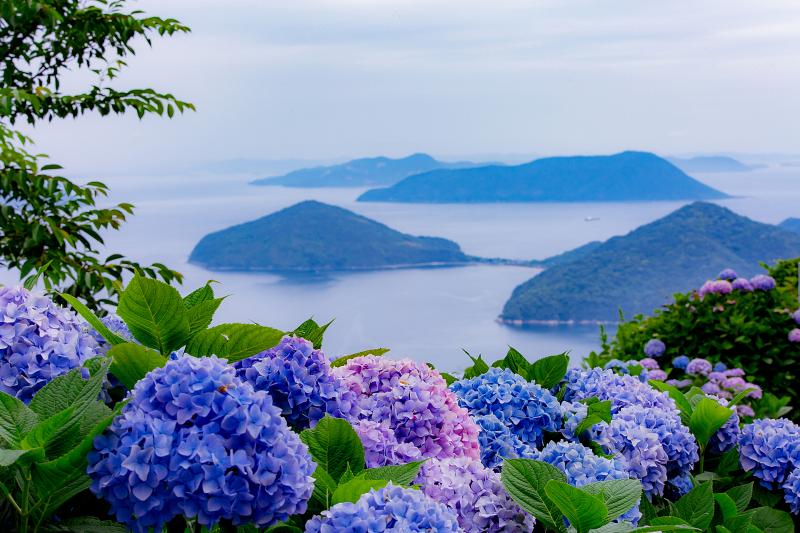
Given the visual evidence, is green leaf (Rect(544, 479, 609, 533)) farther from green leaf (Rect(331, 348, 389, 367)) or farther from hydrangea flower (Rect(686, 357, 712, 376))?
hydrangea flower (Rect(686, 357, 712, 376))

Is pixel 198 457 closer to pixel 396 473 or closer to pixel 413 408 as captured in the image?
pixel 396 473

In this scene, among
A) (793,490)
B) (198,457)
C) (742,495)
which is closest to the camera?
(198,457)

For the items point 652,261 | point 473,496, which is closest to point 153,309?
point 473,496

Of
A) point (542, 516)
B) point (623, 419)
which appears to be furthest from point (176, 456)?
point (623, 419)

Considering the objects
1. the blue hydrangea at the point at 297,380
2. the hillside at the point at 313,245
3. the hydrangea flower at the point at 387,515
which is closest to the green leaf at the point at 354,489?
the hydrangea flower at the point at 387,515

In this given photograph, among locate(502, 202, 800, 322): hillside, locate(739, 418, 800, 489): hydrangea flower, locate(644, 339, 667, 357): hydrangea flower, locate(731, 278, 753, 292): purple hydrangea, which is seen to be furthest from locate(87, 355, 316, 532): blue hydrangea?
locate(502, 202, 800, 322): hillside
